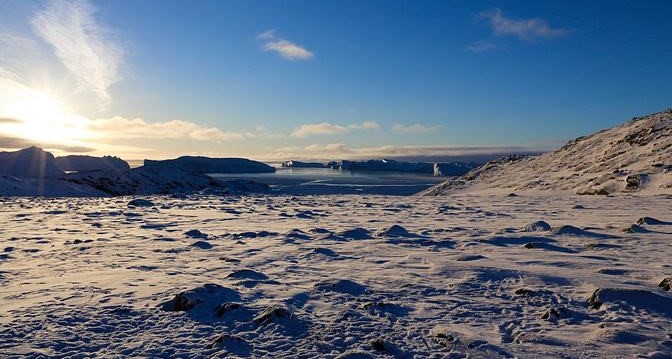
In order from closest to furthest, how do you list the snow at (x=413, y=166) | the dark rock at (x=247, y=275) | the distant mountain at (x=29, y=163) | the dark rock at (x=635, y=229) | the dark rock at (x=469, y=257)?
the dark rock at (x=247, y=275) → the dark rock at (x=469, y=257) → the dark rock at (x=635, y=229) → the distant mountain at (x=29, y=163) → the snow at (x=413, y=166)

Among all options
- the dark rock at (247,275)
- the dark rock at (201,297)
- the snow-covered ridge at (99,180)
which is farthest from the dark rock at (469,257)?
the snow-covered ridge at (99,180)

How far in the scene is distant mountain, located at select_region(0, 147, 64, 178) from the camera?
156ft

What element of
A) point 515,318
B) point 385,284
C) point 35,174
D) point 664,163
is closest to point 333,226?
point 385,284

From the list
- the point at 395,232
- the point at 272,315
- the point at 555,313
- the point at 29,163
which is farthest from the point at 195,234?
the point at 29,163

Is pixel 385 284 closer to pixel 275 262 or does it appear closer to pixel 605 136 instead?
pixel 275 262

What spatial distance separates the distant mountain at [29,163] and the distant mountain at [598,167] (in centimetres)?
4506

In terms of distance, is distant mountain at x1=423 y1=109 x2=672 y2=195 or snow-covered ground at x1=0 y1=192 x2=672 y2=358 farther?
distant mountain at x1=423 y1=109 x2=672 y2=195

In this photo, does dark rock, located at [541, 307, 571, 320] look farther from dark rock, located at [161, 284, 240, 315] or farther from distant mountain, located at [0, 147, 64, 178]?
distant mountain, located at [0, 147, 64, 178]

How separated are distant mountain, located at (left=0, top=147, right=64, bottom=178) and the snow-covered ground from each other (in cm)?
4817

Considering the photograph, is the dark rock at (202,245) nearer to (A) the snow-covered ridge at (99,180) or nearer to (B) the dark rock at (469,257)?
(B) the dark rock at (469,257)

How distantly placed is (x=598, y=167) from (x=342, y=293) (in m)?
21.8

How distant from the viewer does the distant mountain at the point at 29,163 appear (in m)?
47.6

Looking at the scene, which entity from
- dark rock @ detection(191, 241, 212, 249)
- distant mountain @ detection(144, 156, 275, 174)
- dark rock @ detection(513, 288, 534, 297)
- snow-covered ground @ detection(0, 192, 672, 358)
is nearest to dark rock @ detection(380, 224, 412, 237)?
snow-covered ground @ detection(0, 192, 672, 358)

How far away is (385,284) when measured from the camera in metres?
5.04
